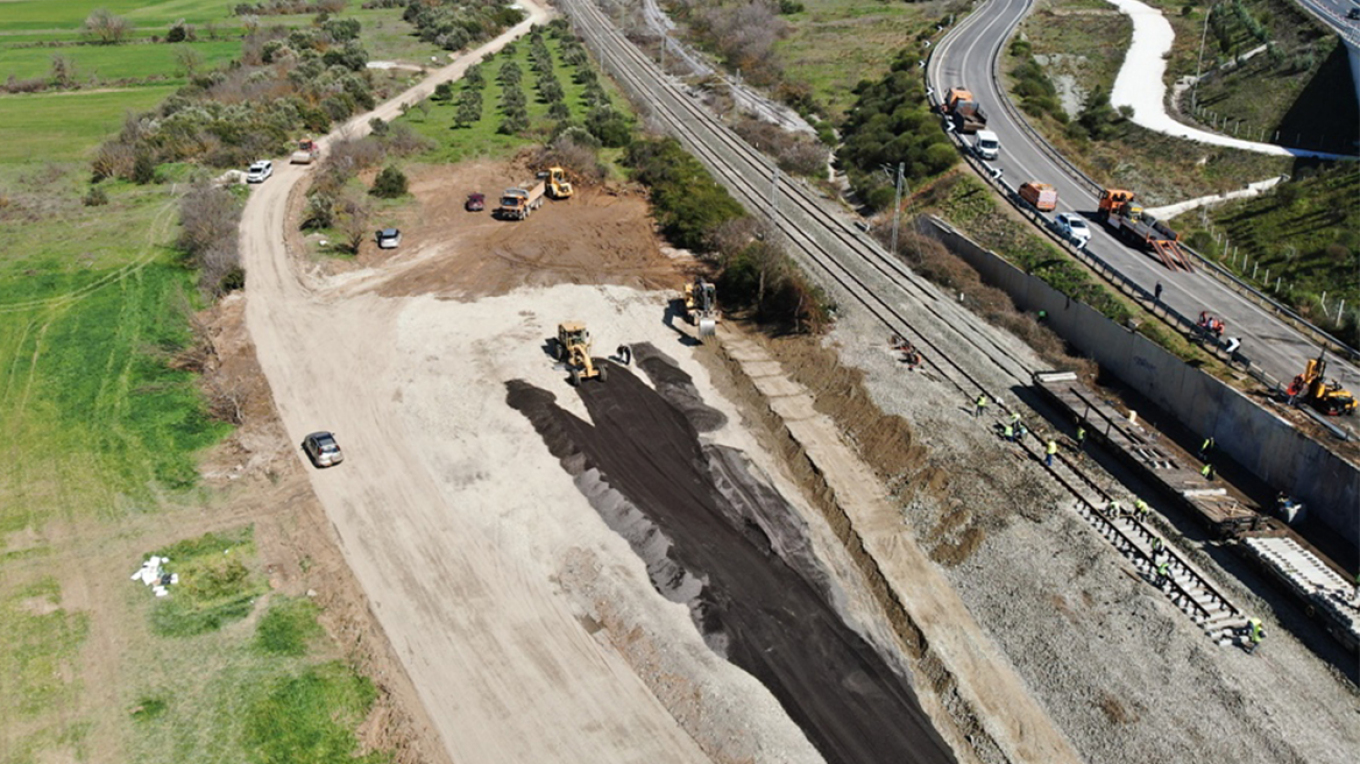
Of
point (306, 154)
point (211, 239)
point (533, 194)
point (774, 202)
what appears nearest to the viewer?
point (211, 239)

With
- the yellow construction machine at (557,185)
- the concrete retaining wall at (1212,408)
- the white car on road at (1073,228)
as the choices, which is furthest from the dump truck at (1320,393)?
the yellow construction machine at (557,185)

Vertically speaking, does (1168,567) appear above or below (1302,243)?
below

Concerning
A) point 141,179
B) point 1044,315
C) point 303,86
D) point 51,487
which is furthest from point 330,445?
point 303,86

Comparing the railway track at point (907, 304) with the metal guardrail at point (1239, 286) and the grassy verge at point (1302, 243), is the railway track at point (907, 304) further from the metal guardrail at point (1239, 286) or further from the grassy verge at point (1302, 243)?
the grassy verge at point (1302, 243)

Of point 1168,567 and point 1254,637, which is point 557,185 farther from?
point 1254,637

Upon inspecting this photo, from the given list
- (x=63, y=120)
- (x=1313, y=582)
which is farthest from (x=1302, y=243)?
(x=63, y=120)

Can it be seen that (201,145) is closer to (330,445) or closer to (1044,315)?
(330,445)

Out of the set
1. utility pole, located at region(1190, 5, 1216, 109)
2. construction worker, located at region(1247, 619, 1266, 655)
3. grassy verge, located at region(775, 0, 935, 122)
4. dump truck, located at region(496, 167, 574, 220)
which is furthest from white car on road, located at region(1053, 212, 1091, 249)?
→ dump truck, located at region(496, 167, 574, 220)
